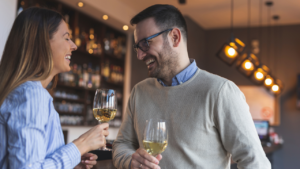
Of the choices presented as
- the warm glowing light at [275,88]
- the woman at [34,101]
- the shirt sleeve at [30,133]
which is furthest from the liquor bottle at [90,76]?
the shirt sleeve at [30,133]

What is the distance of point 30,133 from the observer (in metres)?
0.98

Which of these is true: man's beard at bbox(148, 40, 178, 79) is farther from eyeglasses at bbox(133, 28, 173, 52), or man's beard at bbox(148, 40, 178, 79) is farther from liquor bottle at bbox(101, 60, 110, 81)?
liquor bottle at bbox(101, 60, 110, 81)

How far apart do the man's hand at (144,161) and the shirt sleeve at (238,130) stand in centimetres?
33

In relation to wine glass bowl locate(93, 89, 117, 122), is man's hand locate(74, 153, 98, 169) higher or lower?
lower

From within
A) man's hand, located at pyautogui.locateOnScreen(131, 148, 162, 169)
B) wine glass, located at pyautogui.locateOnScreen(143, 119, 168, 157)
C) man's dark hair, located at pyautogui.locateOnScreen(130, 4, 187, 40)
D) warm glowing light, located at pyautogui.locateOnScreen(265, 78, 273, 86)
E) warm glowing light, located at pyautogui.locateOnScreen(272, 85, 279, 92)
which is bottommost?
man's hand, located at pyautogui.locateOnScreen(131, 148, 162, 169)

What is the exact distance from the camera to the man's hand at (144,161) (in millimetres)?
1075

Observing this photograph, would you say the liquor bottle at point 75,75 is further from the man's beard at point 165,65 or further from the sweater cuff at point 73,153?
the sweater cuff at point 73,153

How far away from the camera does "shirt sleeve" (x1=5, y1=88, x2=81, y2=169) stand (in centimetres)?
96

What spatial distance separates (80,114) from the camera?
5156 millimetres

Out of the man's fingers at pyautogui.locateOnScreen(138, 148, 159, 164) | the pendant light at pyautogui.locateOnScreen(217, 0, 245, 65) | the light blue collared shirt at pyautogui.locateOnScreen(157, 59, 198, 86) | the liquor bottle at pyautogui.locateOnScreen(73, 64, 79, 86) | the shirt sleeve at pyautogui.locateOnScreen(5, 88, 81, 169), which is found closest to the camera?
the shirt sleeve at pyautogui.locateOnScreen(5, 88, 81, 169)

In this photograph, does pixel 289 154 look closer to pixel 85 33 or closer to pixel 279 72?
pixel 279 72

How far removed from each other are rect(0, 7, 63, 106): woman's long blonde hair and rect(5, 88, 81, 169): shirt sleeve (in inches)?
3.8

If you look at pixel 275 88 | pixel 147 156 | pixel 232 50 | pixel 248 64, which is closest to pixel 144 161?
pixel 147 156

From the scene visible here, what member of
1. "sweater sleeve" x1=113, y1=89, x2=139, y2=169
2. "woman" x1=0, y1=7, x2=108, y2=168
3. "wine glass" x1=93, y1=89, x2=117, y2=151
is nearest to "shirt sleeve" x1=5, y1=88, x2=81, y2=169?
"woman" x1=0, y1=7, x2=108, y2=168
